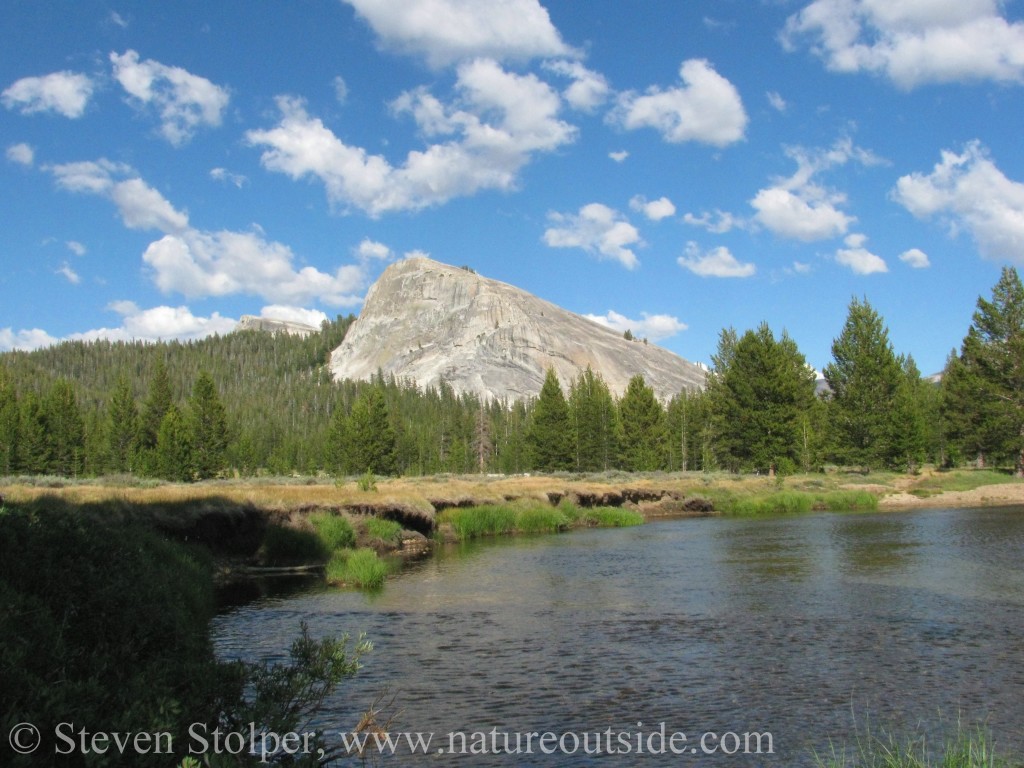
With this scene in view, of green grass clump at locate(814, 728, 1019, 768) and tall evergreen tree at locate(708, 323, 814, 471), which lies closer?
green grass clump at locate(814, 728, 1019, 768)

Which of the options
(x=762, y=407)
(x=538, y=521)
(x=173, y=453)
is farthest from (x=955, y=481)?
(x=173, y=453)

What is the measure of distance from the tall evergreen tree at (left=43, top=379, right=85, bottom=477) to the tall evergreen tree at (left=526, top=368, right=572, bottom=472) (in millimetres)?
61447

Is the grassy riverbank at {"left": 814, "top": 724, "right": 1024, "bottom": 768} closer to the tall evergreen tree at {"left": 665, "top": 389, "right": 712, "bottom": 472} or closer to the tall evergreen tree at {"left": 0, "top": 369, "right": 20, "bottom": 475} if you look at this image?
the tall evergreen tree at {"left": 665, "top": 389, "right": 712, "bottom": 472}

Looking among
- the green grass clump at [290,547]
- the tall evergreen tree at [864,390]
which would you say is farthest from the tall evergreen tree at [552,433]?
the green grass clump at [290,547]

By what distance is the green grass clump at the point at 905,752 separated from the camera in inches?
343

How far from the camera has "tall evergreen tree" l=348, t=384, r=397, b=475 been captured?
89062 mm

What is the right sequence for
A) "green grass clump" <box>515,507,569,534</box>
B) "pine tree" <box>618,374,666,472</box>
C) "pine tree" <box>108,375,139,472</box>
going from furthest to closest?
1. "pine tree" <box>108,375,139,472</box>
2. "pine tree" <box>618,374,666,472</box>
3. "green grass clump" <box>515,507,569,534</box>

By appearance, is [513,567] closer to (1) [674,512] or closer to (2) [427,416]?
(1) [674,512]

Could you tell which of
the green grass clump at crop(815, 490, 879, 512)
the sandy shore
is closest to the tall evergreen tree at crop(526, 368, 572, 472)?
the green grass clump at crop(815, 490, 879, 512)

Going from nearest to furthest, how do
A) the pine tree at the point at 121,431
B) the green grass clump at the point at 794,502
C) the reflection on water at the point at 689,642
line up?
the reflection on water at the point at 689,642 → the green grass clump at the point at 794,502 → the pine tree at the point at 121,431

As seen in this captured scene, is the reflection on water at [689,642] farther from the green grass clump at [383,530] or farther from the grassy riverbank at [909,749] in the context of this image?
the green grass clump at [383,530]

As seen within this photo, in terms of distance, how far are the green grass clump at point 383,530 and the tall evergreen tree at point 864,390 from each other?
178 feet

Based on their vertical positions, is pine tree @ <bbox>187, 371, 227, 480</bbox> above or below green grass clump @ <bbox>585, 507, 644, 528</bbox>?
above

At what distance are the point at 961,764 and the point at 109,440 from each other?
363 feet
